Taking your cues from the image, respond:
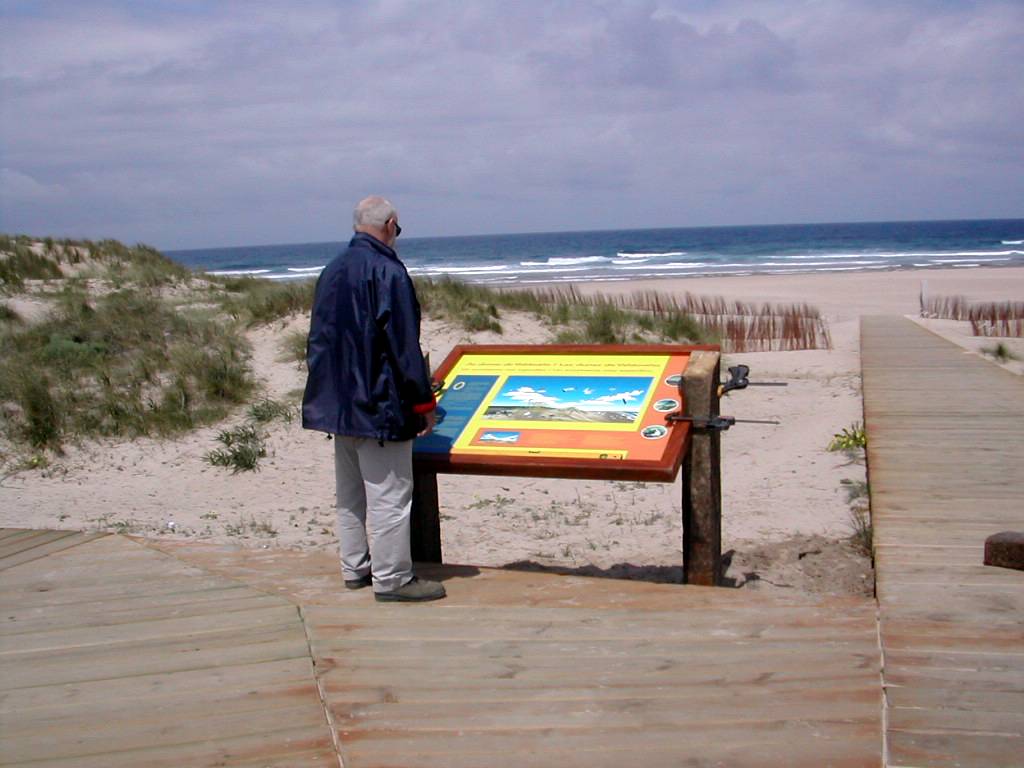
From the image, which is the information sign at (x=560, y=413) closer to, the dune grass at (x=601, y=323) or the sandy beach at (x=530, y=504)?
the sandy beach at (x=530, y=504)

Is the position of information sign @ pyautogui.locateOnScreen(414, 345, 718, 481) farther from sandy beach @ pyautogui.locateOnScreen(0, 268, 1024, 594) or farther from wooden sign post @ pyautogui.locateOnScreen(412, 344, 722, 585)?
sandy beach @ pyautogui.locateOnScreen(0, 268, 1024, 594)

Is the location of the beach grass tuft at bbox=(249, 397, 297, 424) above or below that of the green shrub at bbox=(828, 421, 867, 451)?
above

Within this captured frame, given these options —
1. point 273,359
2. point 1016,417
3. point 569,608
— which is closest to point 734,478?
point 1016,417

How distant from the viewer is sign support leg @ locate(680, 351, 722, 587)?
4.74 m

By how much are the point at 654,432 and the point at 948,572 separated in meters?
1.40

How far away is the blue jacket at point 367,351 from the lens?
13.1ft

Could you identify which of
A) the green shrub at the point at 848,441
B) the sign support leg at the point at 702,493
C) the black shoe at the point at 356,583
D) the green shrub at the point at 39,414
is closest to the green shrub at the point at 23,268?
the green shrub at the point at 39,414

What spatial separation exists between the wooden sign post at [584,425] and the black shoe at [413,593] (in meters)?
0.59

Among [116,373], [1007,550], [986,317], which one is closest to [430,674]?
[1007,550]

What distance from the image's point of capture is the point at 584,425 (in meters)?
4.74

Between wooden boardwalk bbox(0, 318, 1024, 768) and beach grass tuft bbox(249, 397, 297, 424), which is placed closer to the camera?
wooden boardwalk bbox(0, 318, 1024, 768)

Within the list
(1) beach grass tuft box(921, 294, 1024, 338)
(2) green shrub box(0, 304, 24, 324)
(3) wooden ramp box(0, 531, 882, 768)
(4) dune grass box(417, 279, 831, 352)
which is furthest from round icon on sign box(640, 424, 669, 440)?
(1) beach grass tuft box(921, 294, 1024, 338)

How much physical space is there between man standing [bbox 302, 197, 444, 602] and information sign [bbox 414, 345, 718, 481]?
21.0 inches

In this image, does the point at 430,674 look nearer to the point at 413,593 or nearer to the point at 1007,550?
the point at 413,593
